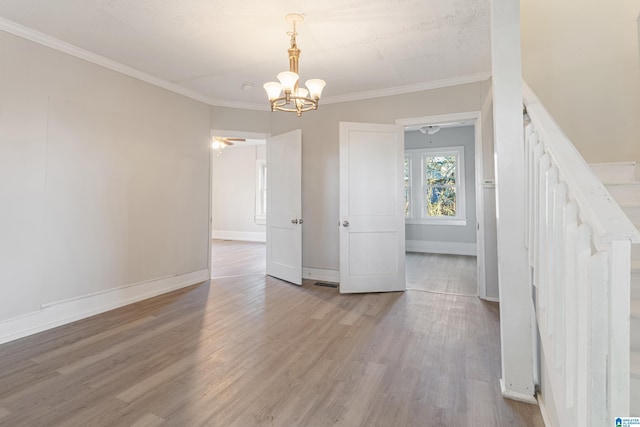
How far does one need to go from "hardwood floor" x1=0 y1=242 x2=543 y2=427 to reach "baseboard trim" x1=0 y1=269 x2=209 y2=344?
0.35 ft

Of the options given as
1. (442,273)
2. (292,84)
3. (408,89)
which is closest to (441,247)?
(442,273)

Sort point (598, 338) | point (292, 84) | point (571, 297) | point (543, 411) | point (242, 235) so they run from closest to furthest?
1. point (598, 338)
2. point (571, 297)
3. point (543, 411)
4. point (292, 84)
5. point (242, 235)

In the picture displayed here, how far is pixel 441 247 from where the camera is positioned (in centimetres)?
681

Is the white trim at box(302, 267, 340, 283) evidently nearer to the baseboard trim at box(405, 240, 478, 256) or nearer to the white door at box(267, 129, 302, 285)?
the white door at box(267, 129, 302, 285)

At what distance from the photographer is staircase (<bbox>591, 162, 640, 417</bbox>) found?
3.45 feet

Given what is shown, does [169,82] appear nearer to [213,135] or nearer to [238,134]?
[213,135]

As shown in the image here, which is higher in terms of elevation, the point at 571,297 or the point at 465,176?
the point at 465,176

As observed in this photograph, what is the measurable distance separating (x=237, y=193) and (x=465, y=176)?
6.06 meters

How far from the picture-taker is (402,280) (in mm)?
3906

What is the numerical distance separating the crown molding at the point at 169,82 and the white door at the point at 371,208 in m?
0.57

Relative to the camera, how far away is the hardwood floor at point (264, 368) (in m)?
1.63

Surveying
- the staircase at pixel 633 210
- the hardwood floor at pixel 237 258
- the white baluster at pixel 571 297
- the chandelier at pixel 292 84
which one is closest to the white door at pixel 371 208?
the chandelier at pixel 292 84

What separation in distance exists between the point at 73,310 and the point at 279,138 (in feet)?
10.4

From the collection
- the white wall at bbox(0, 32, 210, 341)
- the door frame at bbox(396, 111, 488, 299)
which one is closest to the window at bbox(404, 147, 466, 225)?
the door frame at bbox(396, 111, 488, 299)
